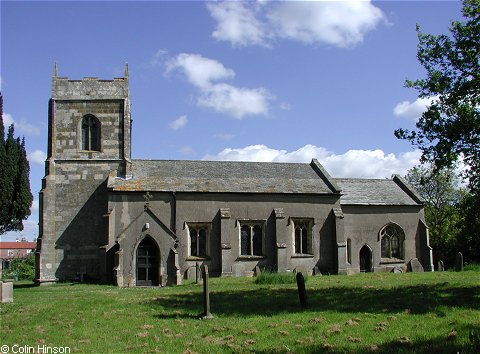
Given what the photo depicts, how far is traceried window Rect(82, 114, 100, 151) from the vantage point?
109 ft

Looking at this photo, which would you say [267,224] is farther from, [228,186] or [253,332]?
[253,332]

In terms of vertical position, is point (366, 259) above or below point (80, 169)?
below

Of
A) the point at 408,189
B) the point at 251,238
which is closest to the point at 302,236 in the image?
the point at 251,238

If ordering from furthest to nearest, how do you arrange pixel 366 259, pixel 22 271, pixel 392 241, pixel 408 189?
pixel 22 271 → pixel 408 189 → pixel 392 241 → pixel 366 259

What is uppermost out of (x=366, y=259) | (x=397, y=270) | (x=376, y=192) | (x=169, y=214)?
(x=376, y=192)

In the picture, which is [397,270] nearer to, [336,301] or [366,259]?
[366,259]

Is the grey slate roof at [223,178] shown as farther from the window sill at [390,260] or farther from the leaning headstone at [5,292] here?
the leaning headstone at [5,292]

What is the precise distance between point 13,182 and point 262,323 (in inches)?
1356

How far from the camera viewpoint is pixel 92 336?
39.1 ft

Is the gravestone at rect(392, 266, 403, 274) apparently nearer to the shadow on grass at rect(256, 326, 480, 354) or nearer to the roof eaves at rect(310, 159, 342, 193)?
the roof eaves at rect(310, 159, 342, 193)

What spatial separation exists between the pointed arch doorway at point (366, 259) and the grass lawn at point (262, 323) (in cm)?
1724

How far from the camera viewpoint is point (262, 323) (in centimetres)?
1302

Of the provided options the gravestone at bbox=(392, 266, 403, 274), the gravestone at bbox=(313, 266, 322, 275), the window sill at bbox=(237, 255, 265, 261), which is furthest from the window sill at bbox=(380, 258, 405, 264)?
the window sill at bbox=(237, 255, 265, 261)

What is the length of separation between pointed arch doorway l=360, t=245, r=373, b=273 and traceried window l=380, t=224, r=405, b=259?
1286mm
